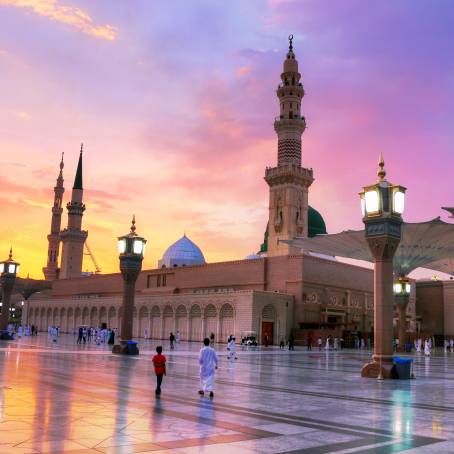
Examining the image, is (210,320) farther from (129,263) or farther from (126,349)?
(126,349)

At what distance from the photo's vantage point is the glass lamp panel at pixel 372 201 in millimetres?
17281

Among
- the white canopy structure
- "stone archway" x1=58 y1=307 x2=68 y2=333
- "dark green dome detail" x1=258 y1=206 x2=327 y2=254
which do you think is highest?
"dark green dome detail" x1=258 y1=206 x2=327 y2=254

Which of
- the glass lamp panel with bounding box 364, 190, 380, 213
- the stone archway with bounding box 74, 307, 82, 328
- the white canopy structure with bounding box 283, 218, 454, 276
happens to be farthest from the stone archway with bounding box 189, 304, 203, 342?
the glass lamp panel with bounding box 364, 190, 380, 213

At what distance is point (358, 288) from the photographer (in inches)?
2478

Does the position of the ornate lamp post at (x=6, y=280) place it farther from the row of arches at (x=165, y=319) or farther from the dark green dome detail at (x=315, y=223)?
the dark green dome detail at (x=315, y=223)

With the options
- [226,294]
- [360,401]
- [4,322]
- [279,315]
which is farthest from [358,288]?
[360,401]

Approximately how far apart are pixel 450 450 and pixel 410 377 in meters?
10.9

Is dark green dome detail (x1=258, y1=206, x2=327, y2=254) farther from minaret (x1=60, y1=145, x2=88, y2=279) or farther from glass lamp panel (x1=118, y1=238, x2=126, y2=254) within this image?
glass lamp panel (x1=118, y1=238, x2=126, y2=254)

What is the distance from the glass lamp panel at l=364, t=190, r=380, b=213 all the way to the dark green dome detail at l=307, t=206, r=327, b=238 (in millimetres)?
56023

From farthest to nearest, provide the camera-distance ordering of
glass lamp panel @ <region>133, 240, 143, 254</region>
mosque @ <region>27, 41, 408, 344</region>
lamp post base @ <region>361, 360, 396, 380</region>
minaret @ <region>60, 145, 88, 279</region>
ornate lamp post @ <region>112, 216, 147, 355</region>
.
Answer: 1. minaret @ <region>60, 145, 88, 279</region>
2. mosque @ <region>27, 41, 408, 344</region>
3. glass lamp panel @ <region>133, 240, 143, 254</region>
4. ornate lamp post @ <region>112, 216, 147, 355</region>
5. lamp post base @ <region>361, 360, 396, 380</region>

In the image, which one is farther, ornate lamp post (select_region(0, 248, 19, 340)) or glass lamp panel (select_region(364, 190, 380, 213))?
ornate lamp post (select_region(0, 248, 19, 340))

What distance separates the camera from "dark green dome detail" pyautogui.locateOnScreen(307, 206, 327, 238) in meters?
73.7

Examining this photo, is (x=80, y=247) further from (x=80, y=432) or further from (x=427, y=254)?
(x=80, y=432)

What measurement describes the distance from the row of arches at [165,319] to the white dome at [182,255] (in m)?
12.9
